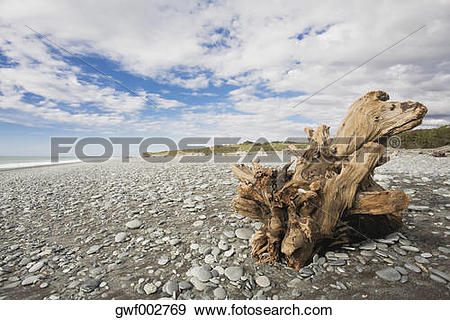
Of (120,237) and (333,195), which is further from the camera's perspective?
(120,237)

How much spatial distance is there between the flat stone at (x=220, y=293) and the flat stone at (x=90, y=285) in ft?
5.52

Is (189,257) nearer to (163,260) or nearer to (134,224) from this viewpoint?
(163,260)

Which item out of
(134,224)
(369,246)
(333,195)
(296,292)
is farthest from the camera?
(134,224)

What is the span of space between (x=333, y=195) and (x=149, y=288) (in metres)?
2.82

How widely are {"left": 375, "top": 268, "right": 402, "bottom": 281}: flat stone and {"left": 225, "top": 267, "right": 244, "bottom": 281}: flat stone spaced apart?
1.77 metres

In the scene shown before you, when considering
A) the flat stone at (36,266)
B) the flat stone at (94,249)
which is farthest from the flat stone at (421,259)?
the flat stone at (36,266)

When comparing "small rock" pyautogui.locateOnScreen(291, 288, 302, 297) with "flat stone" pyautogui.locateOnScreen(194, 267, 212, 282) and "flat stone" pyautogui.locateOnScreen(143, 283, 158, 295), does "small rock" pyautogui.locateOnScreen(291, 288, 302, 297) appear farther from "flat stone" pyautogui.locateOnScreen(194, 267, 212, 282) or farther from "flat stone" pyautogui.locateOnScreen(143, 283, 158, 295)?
"flat stone" pyautogui.locateOnScreen(143, 283, 158, 295)

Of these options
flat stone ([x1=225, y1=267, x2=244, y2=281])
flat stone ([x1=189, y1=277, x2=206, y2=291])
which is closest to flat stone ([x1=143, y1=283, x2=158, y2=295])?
flat stone ([x1=189, y1=277, x2=206, y2=291])

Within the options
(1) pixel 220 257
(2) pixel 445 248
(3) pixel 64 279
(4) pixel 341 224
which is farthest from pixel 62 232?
(2) pixel 445 248

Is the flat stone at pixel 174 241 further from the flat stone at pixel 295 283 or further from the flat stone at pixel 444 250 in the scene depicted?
the flat stone at pixel 444 250

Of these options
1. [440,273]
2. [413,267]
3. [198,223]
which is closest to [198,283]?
[198,223]

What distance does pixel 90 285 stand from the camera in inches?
132

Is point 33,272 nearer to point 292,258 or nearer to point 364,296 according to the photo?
point 292,258

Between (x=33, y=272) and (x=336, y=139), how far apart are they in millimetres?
5580
